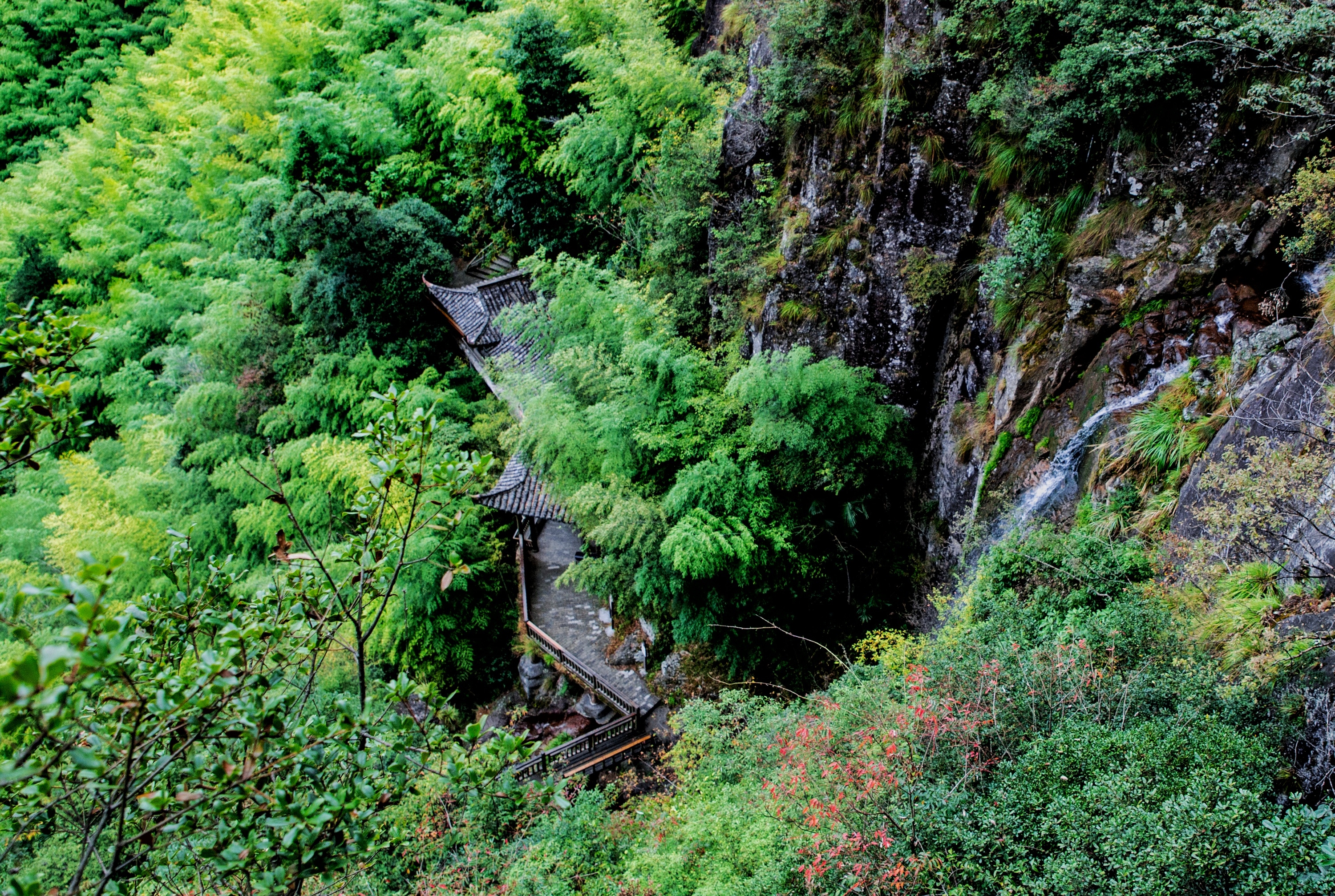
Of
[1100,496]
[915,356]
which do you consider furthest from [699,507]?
[1100,496]

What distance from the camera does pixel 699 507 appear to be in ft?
30.3

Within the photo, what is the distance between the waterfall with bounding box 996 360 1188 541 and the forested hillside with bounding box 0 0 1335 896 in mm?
33

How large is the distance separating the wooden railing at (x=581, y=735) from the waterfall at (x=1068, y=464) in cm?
669

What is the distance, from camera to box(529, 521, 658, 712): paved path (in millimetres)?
12391

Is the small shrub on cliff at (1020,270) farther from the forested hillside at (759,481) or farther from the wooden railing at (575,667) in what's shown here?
the wooden railing at (575,667)

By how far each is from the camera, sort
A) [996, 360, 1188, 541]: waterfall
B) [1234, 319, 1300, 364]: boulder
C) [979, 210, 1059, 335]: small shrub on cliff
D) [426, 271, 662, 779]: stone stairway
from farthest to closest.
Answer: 1. [426, 271, 662, 779]: stone stairway
2. [979, 210, 1059, 335]: small shrub on cliff
3. [996, 360, 1188, 541]: waterfall
4. [1234, 319, 1300, 364]: boulder

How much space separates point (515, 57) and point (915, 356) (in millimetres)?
11752

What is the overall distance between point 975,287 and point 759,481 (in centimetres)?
367

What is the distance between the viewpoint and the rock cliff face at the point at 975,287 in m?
7.02

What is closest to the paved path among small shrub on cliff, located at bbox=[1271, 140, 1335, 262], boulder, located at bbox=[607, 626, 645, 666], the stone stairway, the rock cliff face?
the stone stairway

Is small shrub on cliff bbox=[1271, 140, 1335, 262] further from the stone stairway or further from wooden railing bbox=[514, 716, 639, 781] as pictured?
wooden railing bbox=[514, 716, 639, 781]

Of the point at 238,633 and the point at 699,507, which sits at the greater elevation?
the point at 238,633

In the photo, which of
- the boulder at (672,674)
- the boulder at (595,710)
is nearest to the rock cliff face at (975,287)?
the boulder at (672,674)

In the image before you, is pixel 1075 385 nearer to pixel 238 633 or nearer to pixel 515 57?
pixel 238 633
